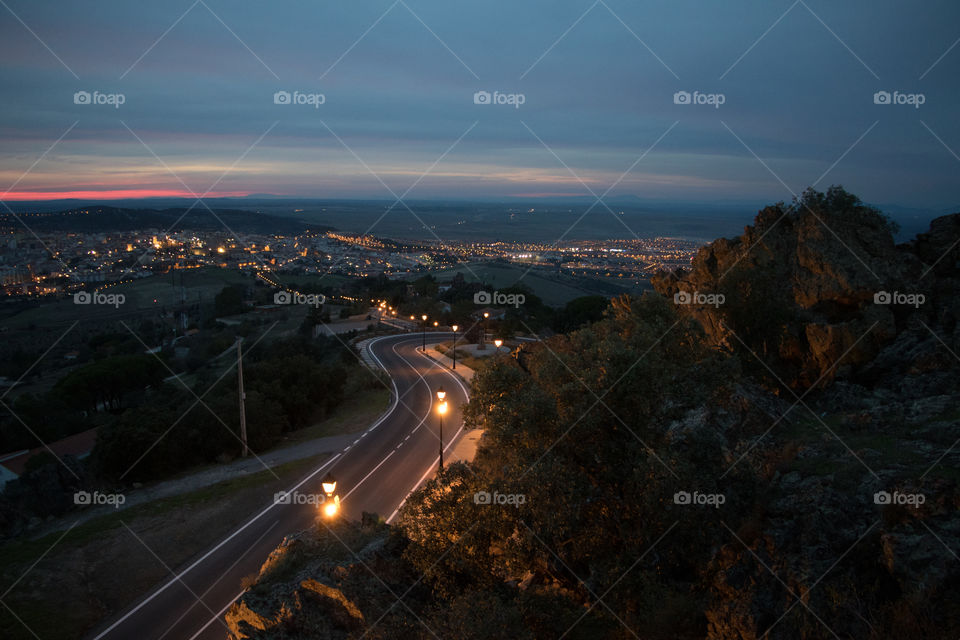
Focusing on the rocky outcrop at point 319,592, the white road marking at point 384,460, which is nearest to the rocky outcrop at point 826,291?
the white road marking at point 384,460

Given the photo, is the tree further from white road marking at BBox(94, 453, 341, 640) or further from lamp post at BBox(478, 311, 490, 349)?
white road marking at BBox(94, 453, 341, 640)

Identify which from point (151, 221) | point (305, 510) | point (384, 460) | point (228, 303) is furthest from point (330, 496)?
point (151, 221)

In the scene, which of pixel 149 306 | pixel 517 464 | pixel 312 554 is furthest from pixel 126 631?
pixel 149 306

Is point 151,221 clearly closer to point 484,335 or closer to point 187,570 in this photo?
point 484,335

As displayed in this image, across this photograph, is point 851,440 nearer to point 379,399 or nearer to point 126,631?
point 126,631

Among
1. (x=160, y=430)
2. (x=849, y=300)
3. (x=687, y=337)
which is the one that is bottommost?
(x=160, y=430)

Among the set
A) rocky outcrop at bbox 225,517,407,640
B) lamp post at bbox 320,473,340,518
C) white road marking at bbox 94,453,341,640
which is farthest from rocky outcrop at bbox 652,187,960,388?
white road marking at bbox 94,453,341,640
